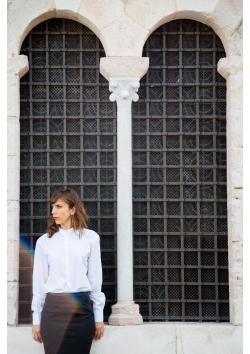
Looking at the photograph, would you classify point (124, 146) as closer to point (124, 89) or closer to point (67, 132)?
point (124, 89)

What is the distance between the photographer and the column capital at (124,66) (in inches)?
166

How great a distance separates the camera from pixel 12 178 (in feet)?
13.6

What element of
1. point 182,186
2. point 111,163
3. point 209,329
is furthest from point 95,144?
point 209,329

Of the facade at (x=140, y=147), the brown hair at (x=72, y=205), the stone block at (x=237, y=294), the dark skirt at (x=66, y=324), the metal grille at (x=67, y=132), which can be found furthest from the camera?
the metal grille at (x=67, y=132)

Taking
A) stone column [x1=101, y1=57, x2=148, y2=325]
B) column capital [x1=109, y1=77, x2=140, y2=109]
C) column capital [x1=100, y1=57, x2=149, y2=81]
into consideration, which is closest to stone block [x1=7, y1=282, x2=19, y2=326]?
stone column [x1=101, y1=57, x2=148, y2=325]

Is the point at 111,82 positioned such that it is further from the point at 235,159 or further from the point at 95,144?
the point at 235,159

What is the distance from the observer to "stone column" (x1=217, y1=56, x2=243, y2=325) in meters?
4.09

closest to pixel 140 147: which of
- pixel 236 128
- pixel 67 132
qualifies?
pixel 67 132

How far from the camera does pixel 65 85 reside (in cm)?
454

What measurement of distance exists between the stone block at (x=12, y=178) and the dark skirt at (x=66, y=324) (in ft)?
3.86

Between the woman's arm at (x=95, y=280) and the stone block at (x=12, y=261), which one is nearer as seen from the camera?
the woman's arm at (x=95, y=280)

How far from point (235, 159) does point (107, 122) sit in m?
1.40

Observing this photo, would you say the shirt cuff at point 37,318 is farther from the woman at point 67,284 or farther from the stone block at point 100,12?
the stone block at point 100,12

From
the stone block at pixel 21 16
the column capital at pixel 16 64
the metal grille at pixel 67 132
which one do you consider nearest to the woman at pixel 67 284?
the metal grille at pixel 67 132
